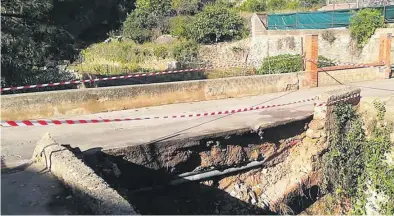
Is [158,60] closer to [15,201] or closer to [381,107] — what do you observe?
[381,107]

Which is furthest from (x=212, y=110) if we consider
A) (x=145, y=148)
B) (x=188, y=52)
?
(x=188, y=52)

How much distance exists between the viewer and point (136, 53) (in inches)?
1099

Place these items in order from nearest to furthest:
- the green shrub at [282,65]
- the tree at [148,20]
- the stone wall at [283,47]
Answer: the green shrub at [282,65], the stone wall at [283,47], the tree at [148,20]

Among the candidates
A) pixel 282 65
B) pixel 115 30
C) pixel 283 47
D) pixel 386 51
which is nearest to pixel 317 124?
pixel 282 65

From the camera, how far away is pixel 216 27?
90.7ft

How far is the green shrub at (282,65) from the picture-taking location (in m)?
16.1

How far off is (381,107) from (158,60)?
18.1 meters

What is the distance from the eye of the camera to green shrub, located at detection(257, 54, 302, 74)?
16141 millimetres

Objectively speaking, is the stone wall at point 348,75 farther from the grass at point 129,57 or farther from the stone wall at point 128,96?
the grass at point 129,57

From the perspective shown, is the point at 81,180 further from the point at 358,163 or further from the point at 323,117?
the point at 358,163

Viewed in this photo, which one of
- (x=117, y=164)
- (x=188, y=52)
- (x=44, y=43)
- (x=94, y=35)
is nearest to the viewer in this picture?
(x=117, y=164)

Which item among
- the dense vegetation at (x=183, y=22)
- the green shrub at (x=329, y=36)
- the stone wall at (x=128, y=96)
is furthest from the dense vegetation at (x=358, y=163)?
the dense vegetation at (x=183, y=22)

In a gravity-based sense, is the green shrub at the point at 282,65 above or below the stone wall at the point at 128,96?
above

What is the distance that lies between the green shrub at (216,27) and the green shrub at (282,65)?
10697 mm
